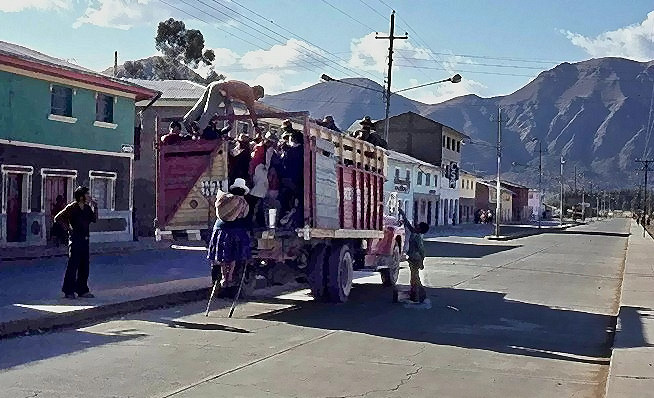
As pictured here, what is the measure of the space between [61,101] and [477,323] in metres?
18.7

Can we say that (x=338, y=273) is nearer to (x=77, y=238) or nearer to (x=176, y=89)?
(x=77, y=238)

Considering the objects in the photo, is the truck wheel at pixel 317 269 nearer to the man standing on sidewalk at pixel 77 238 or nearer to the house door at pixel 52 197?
the man standing on sidewalk at pixel 77 238

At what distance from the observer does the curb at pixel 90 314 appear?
39.4 ft

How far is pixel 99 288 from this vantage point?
16.9 meters

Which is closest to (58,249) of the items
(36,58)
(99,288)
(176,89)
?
(36,58)

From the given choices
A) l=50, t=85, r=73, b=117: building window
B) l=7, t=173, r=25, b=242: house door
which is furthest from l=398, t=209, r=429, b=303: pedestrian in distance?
l=50, t=85, r=73, b=117: building window

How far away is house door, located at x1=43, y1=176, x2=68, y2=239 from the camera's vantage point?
28.0 metres

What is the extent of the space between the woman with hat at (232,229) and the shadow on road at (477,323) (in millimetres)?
1108

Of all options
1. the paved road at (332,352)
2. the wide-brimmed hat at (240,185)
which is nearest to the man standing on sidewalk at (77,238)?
the paved road at (332,352)

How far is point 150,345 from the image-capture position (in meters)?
11.1

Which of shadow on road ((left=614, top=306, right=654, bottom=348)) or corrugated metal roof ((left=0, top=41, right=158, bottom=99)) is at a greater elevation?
corrugated metal roof ((left=0, top=41, right=158, bottom=99))

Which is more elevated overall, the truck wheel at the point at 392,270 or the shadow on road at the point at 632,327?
the truck wheel at the point at 392,270

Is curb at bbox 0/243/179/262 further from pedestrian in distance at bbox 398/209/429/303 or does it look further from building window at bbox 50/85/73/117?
pedestrian in distance at bbox 398/209/429/303

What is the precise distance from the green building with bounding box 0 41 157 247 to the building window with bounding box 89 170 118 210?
0.03m
